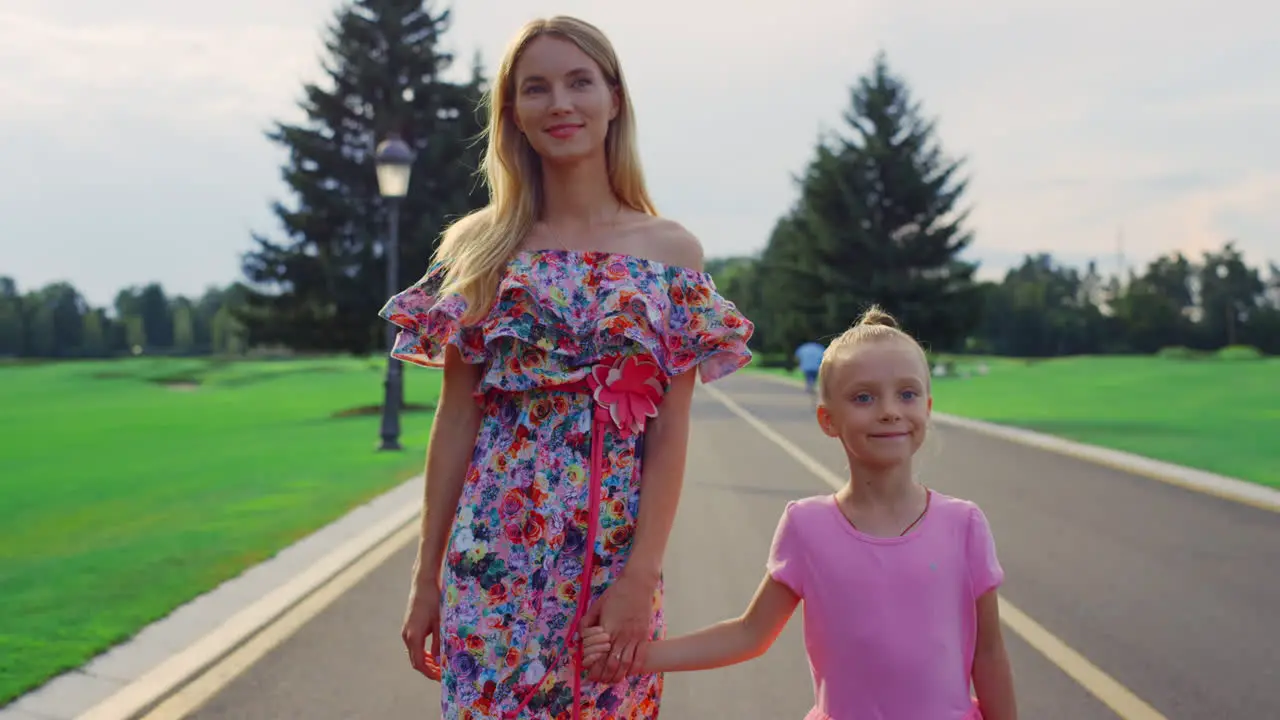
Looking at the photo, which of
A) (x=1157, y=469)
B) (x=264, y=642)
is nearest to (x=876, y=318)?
(x=264, y=642)

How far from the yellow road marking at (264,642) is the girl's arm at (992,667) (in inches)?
144

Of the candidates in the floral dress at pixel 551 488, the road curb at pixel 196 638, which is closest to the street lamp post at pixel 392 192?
the road curb at pixel 196 638

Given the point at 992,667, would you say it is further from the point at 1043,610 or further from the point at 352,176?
the point at 352,176

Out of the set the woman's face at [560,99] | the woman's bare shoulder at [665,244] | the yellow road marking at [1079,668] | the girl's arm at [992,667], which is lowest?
the yellow road marking at [1079,668]

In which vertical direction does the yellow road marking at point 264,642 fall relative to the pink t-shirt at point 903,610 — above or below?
below

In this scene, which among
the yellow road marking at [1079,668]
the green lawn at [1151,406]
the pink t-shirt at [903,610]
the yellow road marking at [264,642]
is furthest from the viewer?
the green lawn at [1151,406]

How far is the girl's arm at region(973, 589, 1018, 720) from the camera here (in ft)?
7.16

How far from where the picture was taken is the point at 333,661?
5586mm

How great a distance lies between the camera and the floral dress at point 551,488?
7.26ft

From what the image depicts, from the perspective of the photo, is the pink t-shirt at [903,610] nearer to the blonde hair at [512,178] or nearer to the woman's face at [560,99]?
the blonde hair at [512,178]

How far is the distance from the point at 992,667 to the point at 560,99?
1440 millimetres

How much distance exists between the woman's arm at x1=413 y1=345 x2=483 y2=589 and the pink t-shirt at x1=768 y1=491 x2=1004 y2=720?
678 mm

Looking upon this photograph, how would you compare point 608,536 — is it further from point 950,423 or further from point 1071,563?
point 950,423

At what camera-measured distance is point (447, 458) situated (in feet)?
7.73
